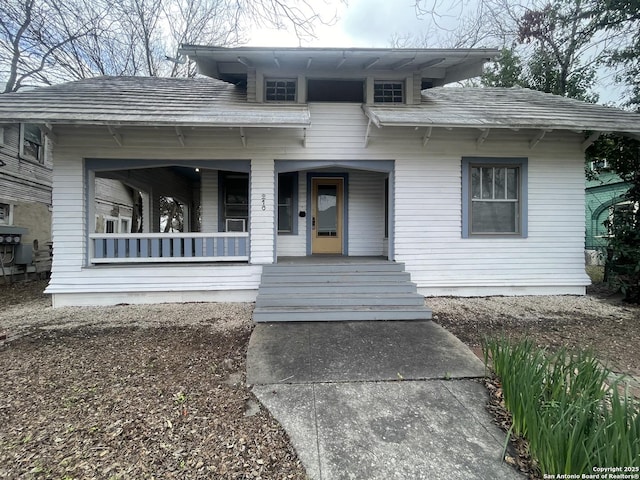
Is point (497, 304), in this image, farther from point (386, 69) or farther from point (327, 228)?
point (386, 69)

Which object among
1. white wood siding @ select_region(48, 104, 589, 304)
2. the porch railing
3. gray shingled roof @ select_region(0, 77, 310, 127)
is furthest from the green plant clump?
the porch railing

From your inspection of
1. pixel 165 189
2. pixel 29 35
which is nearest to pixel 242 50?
pixel 165 189

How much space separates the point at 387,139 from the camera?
6.01 m

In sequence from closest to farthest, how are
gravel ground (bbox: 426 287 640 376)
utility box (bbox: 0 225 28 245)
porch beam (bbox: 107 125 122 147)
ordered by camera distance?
1. gravel ground (bbox: 426 287 640 376)
2. porch beam (bbox: 107 125 122 147)
3. utility box (bbox: 0 225 28 245)

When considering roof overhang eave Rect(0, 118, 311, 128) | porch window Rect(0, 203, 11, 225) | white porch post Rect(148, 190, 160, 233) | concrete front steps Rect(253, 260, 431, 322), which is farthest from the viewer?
porch window Rect(0, 203, 11, 225)

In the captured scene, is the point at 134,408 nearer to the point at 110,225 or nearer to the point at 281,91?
the point at 281,91

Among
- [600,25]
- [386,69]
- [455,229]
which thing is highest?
[600,25]

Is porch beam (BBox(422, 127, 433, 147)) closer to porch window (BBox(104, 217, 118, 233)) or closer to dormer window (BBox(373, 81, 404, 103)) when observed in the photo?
dormer window (BBox(373, 81, 404, 103))

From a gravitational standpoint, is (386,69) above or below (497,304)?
above

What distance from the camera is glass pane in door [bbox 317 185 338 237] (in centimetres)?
738

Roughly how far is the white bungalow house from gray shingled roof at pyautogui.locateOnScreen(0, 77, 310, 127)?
6cm

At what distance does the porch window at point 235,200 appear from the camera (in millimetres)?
7359

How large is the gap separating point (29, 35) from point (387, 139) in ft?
39.0

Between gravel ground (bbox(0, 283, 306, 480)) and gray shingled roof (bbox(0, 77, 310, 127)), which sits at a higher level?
gray shingled roof (bbox(0, 77, 310, 127))
